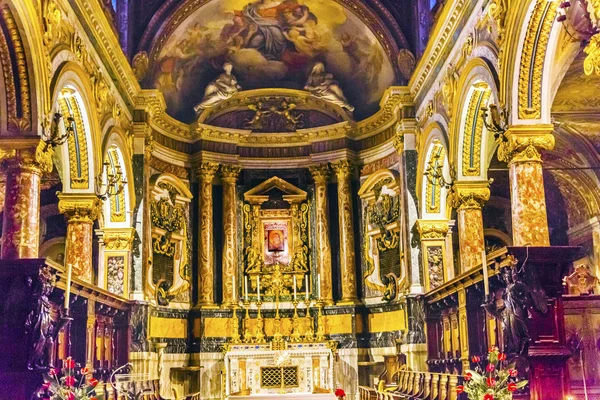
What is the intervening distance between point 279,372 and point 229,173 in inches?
234

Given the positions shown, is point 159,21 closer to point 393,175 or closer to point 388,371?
point 393,175

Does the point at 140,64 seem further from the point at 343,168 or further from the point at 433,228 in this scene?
the point at 433,228

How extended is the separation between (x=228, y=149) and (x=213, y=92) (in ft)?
5.51

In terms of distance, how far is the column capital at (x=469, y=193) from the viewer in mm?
15070

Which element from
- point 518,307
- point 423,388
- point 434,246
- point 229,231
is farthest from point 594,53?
point 229,231

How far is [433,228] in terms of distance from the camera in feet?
59.0

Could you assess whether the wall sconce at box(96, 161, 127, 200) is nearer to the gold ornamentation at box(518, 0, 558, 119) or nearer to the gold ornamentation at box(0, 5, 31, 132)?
the gold ornamentation at box(0, 5, 31, 132)

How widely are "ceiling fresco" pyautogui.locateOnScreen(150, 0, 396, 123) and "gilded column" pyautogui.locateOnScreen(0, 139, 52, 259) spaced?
27.4ft

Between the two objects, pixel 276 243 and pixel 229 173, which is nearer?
pixel 229 173

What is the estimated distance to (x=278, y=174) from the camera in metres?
22.2

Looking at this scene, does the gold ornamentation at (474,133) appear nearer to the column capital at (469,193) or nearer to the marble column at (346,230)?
the column capital at (469,193)

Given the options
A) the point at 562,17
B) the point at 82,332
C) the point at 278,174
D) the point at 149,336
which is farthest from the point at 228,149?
the point at 562,17

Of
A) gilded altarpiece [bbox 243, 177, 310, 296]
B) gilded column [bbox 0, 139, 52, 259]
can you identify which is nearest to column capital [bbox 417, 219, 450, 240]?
gilded altarpiece [bbox 243, 177, 310, 296]

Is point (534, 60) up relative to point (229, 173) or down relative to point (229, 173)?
down
